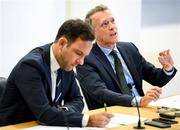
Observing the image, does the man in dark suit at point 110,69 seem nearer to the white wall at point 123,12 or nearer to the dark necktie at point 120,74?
the dark necktie at point 120,74

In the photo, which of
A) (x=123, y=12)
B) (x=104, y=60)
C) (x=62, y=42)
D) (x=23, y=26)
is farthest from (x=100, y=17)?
(x=123, y=12)

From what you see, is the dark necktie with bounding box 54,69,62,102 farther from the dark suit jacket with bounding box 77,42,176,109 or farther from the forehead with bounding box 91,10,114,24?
the forehead with bounding box 91,10,114,24

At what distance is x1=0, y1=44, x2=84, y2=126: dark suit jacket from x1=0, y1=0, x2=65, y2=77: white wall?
4.19ft

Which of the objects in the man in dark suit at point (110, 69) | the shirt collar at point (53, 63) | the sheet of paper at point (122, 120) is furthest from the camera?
the man in dark suit at point (110, 69)

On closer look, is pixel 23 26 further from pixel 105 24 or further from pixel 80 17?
pixel 105 24

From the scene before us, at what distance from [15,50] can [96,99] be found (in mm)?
1138

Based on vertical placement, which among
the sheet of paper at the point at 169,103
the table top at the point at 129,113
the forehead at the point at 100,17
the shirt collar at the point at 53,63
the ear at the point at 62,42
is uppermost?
the forehead at the point at 100,17

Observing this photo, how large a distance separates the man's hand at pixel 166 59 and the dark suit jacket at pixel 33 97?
1057mm

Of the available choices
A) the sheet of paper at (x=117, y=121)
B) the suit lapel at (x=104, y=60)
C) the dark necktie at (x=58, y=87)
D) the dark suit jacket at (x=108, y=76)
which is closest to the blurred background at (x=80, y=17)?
the dark suit jacket at (x=108, y=76)

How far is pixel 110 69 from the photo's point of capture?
312 centimetres

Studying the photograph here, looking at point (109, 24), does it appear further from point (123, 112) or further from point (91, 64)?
point (123, 112)

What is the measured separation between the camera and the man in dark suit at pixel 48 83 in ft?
7.13

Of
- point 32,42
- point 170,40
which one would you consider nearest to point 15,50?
point 32,42

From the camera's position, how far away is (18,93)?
231cm
